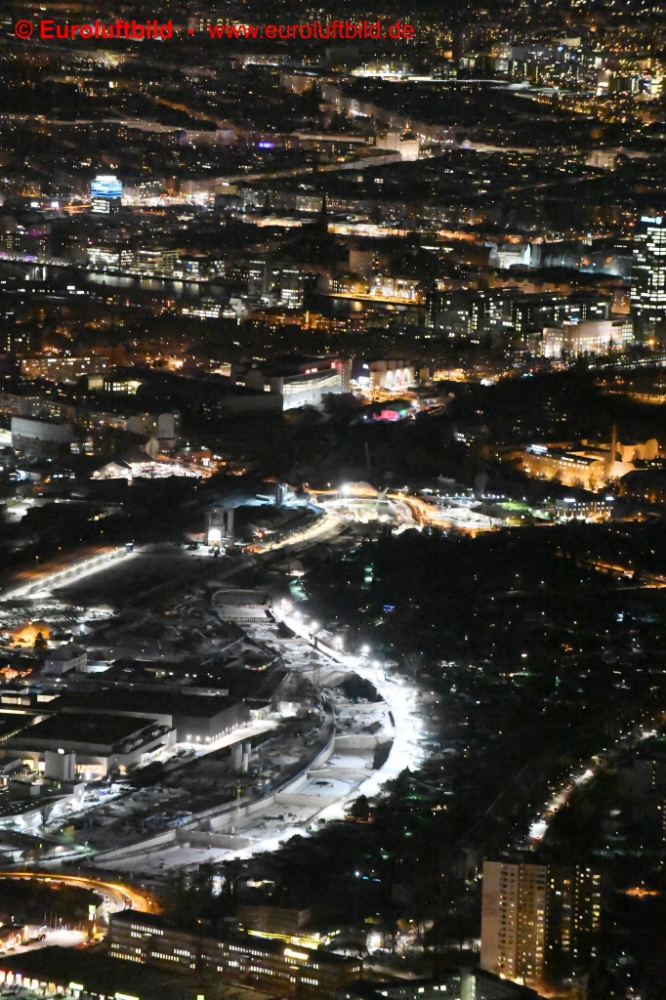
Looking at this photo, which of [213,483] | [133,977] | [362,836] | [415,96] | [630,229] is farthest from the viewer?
[415,96]

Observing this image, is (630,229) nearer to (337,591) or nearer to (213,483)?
(213,483)

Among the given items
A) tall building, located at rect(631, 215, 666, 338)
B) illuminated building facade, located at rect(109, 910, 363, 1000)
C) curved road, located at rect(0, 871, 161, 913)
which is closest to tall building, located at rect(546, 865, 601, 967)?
illuminated building facade, located at rect(109, 910, 363, 1000)

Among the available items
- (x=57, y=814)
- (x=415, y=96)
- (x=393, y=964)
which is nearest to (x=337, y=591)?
(x=57, y=814)

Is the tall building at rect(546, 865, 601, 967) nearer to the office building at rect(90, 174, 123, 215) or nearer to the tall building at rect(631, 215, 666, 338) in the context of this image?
the tall building at rect(631, 215, 666, 338)

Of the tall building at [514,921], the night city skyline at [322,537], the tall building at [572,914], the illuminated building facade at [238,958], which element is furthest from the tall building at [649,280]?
the illuminated building facade at [238,958]

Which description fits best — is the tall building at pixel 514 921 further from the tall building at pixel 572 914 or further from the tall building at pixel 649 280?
the tall building at pixel 649 280

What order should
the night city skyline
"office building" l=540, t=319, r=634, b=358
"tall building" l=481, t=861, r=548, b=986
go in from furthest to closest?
"office building" l=540, t=319, r=634, b=358, the night city skyline, "tall building" l=481, t=861, r=548, b=986
